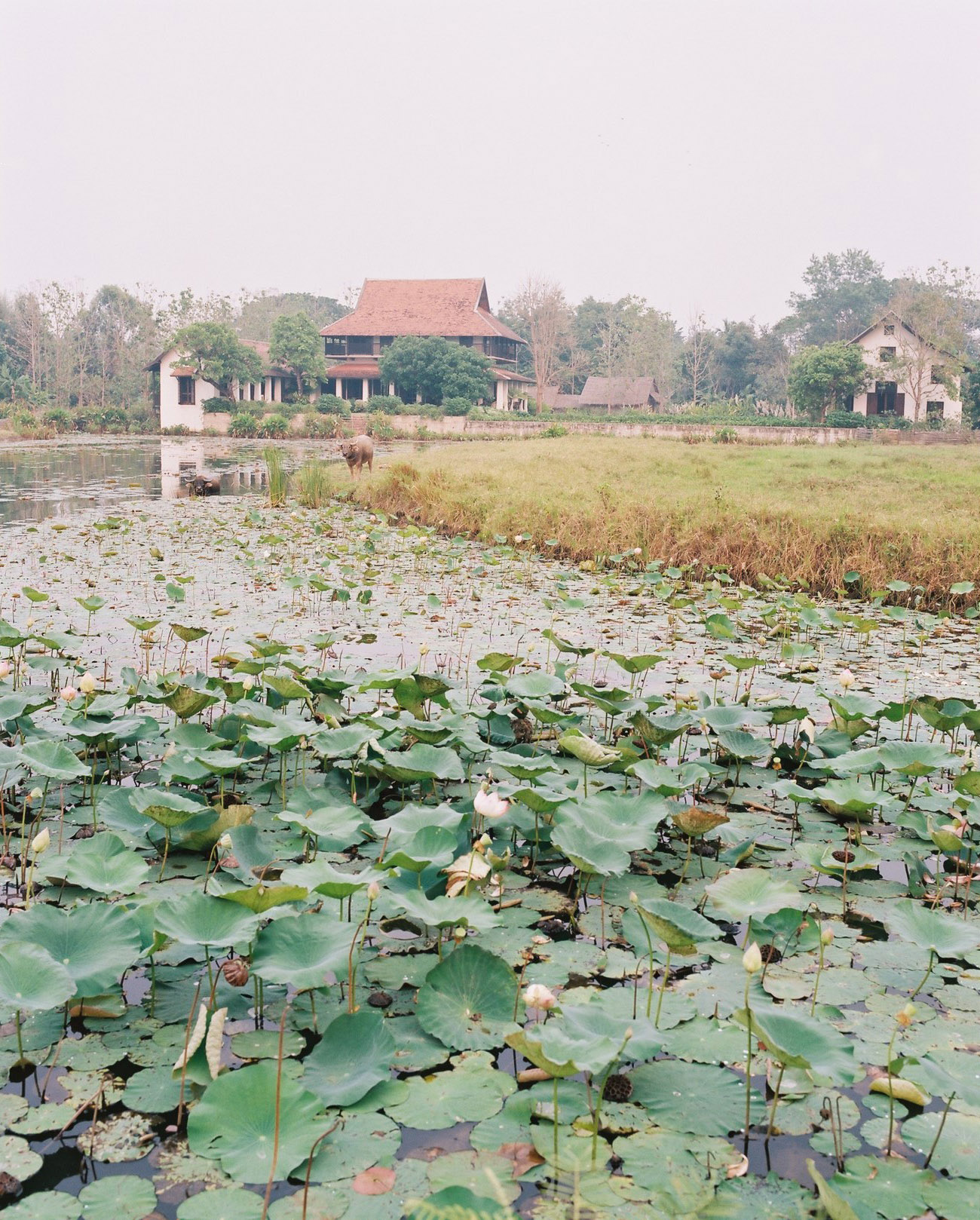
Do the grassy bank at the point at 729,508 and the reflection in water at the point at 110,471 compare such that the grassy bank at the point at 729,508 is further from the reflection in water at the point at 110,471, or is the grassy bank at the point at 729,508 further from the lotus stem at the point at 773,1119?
the lotus stem at the point at 773,1119

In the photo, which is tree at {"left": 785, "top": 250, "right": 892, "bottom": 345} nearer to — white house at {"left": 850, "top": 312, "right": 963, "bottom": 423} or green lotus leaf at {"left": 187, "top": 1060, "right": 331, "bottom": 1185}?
white house at {"left": 850, "top": 312, "right": 963, "bottom": 423}

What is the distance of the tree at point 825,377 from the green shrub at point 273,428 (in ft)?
55.1

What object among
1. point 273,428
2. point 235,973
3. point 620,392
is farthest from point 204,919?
point 620,392

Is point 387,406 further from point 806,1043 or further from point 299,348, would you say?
point 806,1043

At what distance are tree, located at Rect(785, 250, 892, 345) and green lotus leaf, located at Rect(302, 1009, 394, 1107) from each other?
2130 inches

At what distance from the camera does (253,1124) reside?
146 cm

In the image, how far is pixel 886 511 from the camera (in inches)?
334

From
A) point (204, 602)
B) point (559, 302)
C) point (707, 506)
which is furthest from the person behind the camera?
point (559, 302)

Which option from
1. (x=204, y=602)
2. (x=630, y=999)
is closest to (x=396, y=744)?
(x=630, y=999)

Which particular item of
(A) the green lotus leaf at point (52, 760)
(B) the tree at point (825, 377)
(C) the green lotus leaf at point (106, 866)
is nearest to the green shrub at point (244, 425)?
(B) the tree at point (825, 377)

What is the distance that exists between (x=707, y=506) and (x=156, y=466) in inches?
528

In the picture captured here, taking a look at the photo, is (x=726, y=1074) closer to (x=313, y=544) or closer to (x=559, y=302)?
(x=313, y=544)

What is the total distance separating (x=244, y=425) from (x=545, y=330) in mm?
16097

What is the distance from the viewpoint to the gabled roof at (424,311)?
130ft
